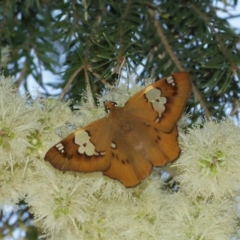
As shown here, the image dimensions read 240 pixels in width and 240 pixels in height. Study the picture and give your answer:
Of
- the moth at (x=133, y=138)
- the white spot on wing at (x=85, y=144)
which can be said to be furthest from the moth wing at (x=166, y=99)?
the white spot on wing at (x=85, y=144)

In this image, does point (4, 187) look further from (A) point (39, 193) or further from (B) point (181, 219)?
(B) point (181, 219)

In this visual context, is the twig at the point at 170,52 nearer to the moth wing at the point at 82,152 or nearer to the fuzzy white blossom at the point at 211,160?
the fuzzy white blossom at the point at 211,160

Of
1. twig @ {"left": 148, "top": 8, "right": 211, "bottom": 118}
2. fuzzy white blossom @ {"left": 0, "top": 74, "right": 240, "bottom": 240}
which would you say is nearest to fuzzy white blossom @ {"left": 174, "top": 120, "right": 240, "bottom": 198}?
fuzzy white blossom @ {"left": 0, "top": 74, "right": 240, "bottom": 240}

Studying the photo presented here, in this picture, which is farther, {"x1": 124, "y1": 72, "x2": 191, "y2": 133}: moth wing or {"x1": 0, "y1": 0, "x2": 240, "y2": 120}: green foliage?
{"x1": 0, "y1": 0, "x2": 240, "y2": 120}: green foliage

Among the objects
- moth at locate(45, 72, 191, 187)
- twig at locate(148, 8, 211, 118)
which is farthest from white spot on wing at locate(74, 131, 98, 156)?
twig at locate(148, 8, 211, 118)

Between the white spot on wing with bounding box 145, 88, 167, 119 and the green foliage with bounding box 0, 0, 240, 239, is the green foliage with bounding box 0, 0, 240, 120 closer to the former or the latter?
the green foliage with bounding box 0, 0, 240, 239

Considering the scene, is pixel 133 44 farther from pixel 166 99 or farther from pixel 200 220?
pixel 200 220

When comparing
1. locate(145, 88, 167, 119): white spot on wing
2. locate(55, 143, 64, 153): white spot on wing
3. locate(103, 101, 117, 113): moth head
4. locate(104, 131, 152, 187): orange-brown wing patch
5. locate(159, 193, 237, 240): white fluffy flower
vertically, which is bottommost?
locate(159, 193, 237, 240): white fluffy flower

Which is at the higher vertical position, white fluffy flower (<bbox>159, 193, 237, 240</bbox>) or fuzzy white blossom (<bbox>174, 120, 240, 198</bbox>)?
fuzzy white blossom (<bbox>174, 120, 240, 198</bbox>)
